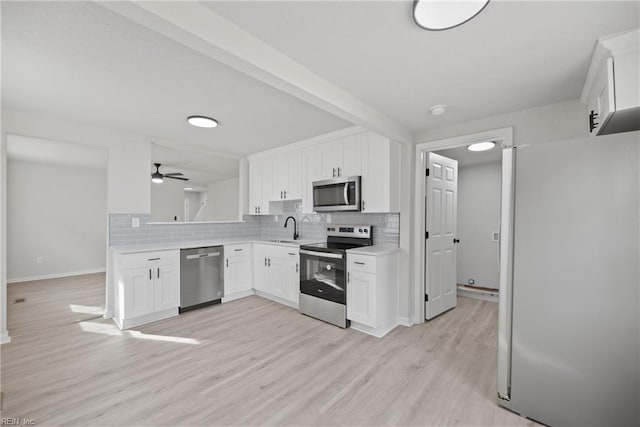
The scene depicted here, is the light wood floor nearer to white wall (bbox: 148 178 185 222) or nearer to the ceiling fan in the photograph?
white wall (bbox: 148 178 185 222)

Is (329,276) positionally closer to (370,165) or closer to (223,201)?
(370,165)

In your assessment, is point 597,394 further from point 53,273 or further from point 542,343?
point 53,273

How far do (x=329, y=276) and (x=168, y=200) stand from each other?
330cm

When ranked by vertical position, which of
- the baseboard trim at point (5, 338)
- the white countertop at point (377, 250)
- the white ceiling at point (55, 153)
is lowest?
the baseboard trim at point (5, 338)

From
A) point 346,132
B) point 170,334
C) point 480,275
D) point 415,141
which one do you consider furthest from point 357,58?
point 480,275

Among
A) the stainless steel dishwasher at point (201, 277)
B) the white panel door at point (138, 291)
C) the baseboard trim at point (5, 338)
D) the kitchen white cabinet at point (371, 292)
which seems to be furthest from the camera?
the stainless steel dishwasher at point (201, 277)

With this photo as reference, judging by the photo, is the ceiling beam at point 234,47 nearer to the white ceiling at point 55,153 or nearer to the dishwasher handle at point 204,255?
the dishwasher handle at point 204,255

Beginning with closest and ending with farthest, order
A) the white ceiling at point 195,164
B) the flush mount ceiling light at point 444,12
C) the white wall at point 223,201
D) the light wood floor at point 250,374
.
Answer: the flush mount ceiling light at point 444,12
the light wood floor at point 250,374
the white ceiling at point 195,164
the white wall at point 223,201

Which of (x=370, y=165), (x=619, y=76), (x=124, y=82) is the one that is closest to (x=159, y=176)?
(x=124, y=82)

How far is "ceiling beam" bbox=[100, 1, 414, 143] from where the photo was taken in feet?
3.83

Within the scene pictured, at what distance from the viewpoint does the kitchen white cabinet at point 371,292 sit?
289 cm

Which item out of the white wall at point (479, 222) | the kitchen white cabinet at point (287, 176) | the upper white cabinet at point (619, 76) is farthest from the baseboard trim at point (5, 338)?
the white wall at point (479, 222)

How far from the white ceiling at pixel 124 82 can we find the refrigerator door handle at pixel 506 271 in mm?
1804

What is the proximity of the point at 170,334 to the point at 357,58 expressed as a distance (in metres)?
3.24
